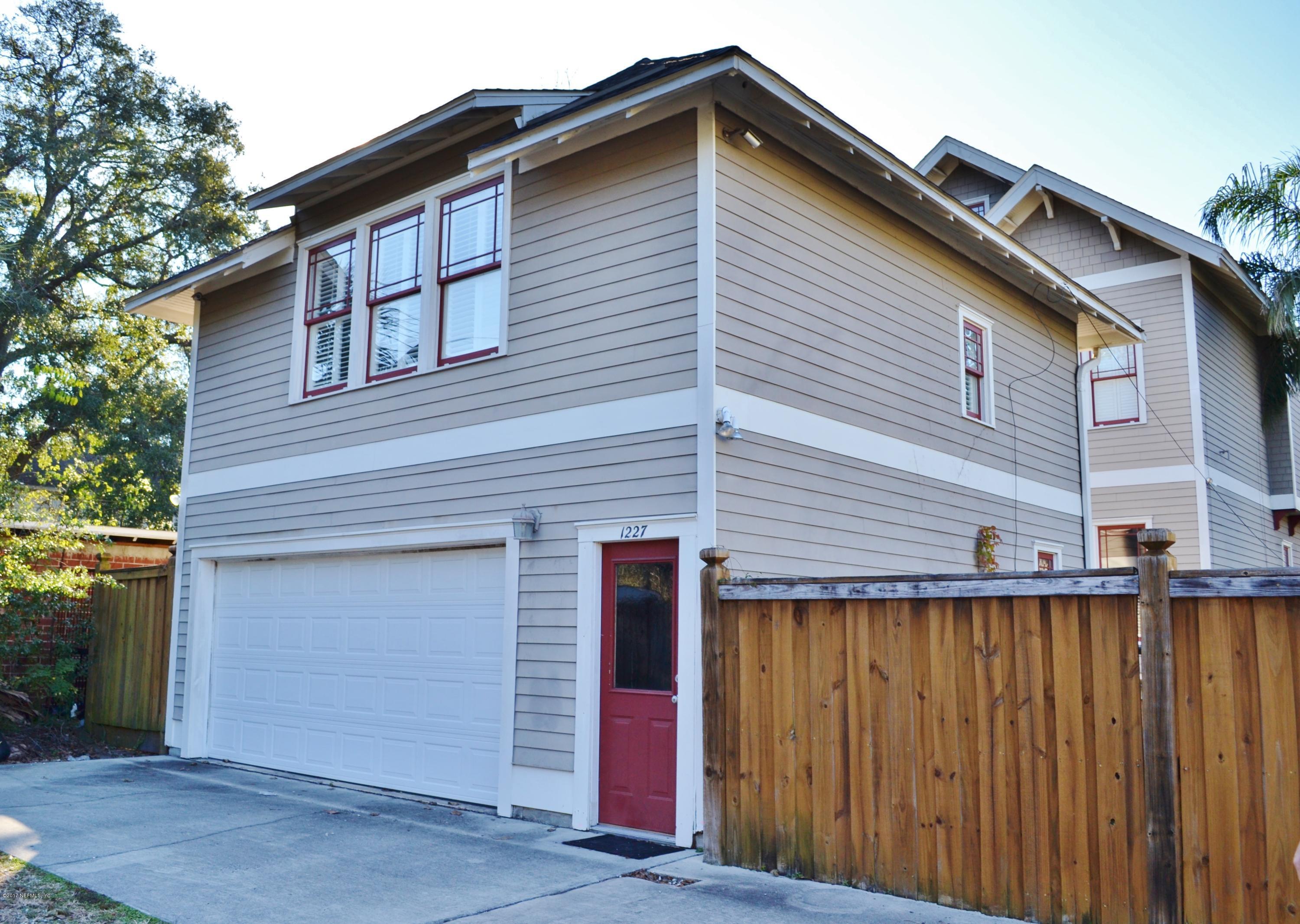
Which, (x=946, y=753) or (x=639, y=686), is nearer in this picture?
(x=946, y=753)

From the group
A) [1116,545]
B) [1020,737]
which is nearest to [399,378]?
[1020,737]

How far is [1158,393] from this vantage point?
53.0 feet

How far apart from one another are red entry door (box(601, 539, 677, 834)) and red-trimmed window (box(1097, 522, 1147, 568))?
10.9 metres

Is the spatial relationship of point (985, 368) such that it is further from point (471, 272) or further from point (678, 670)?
point (678, 670)

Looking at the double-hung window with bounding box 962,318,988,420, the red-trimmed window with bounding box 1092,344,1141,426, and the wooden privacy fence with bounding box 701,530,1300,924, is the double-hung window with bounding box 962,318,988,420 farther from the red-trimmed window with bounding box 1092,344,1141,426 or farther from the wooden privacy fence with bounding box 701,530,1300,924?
the wooden privacy fence with bounding box 701,530,1300,924

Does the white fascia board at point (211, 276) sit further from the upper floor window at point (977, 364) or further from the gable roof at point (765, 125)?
the upper floor window at point (977, 364)

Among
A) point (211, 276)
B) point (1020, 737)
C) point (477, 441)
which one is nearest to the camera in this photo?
point (1020, 737)

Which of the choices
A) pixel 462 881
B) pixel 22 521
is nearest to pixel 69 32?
pixel 22 521

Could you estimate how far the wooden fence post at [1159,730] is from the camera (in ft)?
16.6

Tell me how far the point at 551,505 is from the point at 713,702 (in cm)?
242

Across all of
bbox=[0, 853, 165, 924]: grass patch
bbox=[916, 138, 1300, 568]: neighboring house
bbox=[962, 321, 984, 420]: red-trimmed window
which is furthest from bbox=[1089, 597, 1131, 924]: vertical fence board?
bbox=[916, 138, 1300, 568]: neighboring house

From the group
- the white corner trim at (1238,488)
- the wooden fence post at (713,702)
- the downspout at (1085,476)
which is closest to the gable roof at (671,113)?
the downspout at (1085,476)

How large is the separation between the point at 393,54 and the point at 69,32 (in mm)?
11033

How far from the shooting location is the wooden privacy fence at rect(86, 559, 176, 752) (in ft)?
42.3
